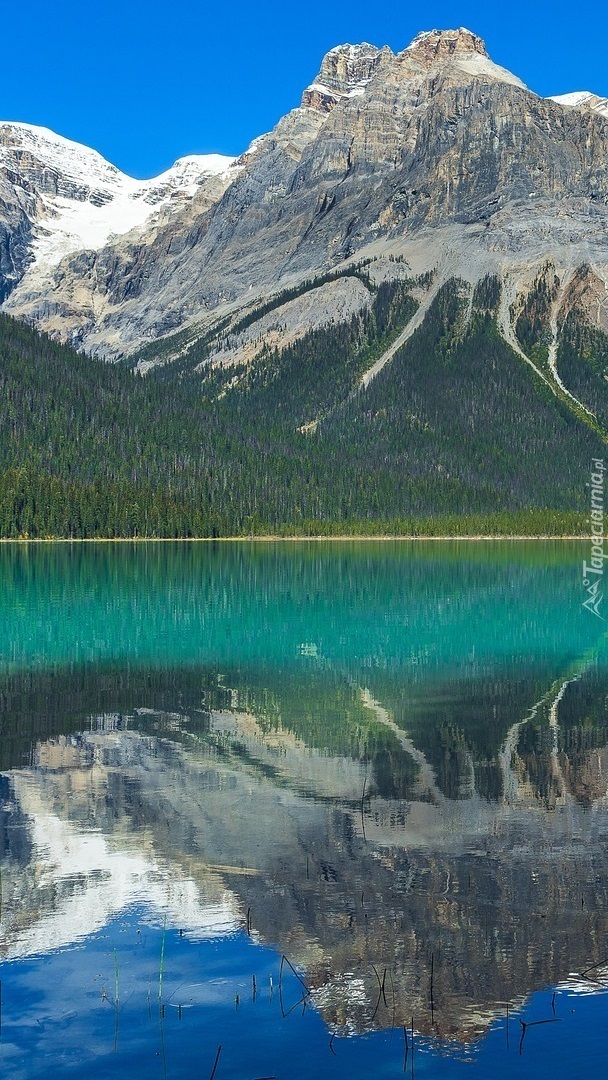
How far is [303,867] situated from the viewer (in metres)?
20.6

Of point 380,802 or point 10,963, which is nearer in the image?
point 10,963

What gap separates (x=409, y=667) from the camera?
46.1 metres

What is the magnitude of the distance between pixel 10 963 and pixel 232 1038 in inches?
149

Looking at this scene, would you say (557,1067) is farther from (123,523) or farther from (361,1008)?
(123,523)

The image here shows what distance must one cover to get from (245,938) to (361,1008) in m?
2.69

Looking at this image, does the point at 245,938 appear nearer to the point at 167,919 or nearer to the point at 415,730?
the point at 167,919

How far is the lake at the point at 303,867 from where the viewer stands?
1509 cm

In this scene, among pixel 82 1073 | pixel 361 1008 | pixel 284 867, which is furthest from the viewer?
pixel 284 867

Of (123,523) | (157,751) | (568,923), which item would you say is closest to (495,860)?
(568,923)

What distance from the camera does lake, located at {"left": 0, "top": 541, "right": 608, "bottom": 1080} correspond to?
15.1 meters

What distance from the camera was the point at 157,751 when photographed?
99.1 ft

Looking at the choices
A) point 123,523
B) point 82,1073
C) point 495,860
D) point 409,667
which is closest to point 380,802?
point 495,860

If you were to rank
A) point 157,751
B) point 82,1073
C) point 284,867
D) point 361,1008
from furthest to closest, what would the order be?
Answer: point 157,751, point 284,867, point 361,1008, point 82,1073

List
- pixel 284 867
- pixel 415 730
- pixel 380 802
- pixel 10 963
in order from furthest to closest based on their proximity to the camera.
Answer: pixel 415 730
pixel 380 802
pixel 284 867
pixel 10 963
